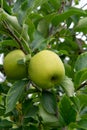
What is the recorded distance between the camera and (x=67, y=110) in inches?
49.6

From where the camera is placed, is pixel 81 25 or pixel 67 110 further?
pixel 81 25

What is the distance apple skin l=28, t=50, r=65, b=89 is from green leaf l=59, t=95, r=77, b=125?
0.08 m

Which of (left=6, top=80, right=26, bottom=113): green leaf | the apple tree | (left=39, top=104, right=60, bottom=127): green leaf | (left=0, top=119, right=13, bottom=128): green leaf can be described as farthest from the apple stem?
(left=0, top=119, right=13, bottom=128): green leaf

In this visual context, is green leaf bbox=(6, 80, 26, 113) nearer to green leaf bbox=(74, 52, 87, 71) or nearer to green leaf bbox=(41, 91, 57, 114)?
green leaf bbox=(41, 91, 57, 114)

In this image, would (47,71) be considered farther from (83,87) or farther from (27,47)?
(83,87)

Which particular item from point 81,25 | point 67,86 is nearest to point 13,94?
point 67,86

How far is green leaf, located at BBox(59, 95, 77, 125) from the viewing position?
1.23 meters

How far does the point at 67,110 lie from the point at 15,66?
23 centimetres

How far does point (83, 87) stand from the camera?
4.80 feet

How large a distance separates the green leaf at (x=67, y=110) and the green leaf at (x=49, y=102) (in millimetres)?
48

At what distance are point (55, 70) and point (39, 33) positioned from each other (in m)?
0.26

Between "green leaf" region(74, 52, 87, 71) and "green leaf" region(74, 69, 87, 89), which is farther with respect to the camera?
"green leaf" region(74, 52, 87, 71)

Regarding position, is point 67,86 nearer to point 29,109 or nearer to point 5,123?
point 29,109

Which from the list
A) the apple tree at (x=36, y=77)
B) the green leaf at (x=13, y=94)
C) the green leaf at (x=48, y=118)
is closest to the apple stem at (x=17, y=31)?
the apple tree at (x=36, y=77)
